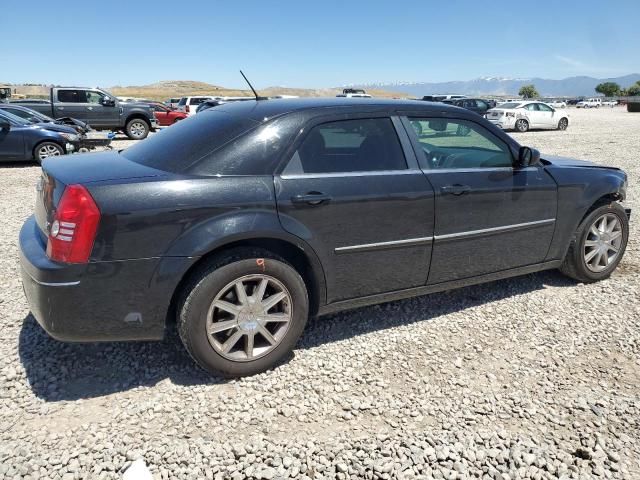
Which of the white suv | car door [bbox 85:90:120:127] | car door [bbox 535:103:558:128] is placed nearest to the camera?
car door [bbox 85:90:120:127]

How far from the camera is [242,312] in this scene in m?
2.84

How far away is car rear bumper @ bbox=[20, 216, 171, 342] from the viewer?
2494 mm

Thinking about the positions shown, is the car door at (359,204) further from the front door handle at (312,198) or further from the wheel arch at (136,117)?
the wheel arch at (136,117)

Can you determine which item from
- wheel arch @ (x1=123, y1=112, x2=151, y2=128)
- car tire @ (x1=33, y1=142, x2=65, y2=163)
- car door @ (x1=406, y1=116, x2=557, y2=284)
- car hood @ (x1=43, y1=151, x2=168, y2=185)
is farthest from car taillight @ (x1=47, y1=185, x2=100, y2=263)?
wheel arch @ (x1=123, y1=112, x2=151, y2=128)

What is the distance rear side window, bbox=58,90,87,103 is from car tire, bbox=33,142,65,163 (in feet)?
20.4

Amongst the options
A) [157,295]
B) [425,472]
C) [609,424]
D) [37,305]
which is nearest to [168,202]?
[157,295]

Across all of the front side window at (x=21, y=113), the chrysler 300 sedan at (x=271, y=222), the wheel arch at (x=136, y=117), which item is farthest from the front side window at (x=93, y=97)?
the chrysler 300 sedan at (x=271, y=222)

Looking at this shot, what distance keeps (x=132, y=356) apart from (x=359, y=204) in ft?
5.80

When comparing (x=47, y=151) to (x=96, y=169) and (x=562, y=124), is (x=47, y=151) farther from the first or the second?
(x=562, y=124)

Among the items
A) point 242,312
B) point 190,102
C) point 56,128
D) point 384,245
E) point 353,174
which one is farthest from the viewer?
point 190,102

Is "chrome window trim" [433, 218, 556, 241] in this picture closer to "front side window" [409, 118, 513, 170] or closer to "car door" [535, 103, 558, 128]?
"front side window" [409, 118, 513, 170]

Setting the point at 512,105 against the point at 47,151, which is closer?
the point at 47,151

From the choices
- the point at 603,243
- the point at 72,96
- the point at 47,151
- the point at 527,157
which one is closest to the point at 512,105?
the point at 72,96

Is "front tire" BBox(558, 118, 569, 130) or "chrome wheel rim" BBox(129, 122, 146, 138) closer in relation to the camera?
"chrome wheel rim" BBox(129, 122, 146, 138)
